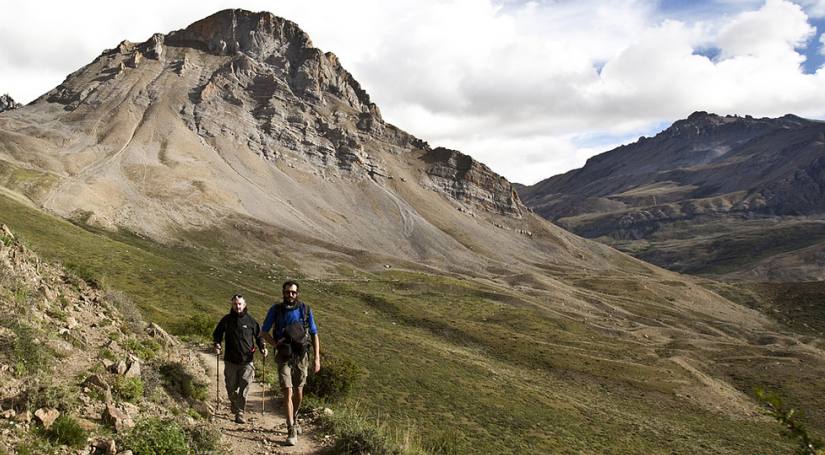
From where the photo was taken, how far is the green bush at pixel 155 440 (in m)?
9.39

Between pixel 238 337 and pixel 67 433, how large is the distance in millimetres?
5202

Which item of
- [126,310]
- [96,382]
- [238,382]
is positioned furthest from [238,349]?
[126,310]

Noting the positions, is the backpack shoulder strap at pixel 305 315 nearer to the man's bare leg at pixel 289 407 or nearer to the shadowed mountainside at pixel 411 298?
the man's bare leg at pixel 289 407

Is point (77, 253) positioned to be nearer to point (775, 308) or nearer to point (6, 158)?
point (6, 158)

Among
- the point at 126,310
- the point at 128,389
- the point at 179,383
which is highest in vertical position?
the point at 126,310

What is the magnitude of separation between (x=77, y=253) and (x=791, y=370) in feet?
358

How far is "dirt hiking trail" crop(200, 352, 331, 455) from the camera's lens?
12242 millimetres

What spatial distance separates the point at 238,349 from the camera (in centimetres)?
1400

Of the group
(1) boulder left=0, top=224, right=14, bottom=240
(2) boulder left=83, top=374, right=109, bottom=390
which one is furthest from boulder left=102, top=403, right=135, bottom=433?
(1) boulder left=0, top=224, right=14, bottom=240

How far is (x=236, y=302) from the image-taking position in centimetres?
1405

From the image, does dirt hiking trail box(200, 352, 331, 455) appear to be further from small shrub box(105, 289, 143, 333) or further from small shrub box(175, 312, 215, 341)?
small shrub box(175, 312, 215, 341)

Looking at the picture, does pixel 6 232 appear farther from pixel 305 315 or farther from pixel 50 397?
pixel 305 315

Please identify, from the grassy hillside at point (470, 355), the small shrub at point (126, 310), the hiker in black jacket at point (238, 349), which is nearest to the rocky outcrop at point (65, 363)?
the small shrub at point (126, 310)

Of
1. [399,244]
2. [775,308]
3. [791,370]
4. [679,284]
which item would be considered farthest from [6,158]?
[775,308]
